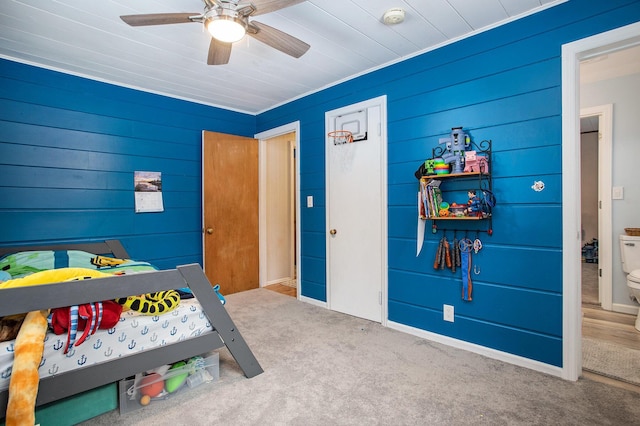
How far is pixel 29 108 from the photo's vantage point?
290cm

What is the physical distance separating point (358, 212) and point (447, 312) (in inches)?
48.1

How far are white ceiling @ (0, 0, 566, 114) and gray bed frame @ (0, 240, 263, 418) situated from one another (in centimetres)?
174

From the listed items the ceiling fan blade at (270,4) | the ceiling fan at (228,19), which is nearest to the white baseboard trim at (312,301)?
the ceiling fan at (228,19)

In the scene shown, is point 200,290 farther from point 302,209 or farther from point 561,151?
point 561,151

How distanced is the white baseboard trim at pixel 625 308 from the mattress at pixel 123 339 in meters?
4.00

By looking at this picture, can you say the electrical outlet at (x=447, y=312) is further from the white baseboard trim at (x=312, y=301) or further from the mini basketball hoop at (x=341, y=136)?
the mini basketball hoop at (x=341, y=136)

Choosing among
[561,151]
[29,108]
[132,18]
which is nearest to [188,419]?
[132,18]

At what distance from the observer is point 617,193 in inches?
132

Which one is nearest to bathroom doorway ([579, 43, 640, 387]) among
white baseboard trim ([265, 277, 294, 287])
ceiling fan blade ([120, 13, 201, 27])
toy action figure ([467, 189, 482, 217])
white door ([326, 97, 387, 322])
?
toy action figure ([467, 189, 482, 217])

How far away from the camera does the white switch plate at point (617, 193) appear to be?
333 cm

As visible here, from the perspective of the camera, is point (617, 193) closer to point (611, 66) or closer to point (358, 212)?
point (611, 66)

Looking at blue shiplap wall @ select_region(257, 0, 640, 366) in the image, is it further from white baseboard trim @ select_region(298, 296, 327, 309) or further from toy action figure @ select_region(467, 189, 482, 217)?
white baseboard trim @ select_region(298, 296, 327, 309)

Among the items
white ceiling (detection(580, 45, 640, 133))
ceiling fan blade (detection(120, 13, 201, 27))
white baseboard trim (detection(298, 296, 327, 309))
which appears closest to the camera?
ceiling fan blade (detection(120, 13, 201, 27))

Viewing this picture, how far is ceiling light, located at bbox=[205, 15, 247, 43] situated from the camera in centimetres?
170
